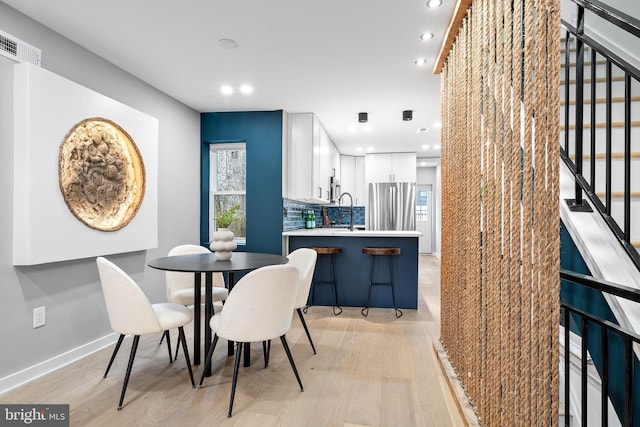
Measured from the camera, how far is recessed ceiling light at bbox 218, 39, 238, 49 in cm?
278

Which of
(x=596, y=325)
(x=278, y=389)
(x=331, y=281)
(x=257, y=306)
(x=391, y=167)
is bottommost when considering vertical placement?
(x=278, y=389)

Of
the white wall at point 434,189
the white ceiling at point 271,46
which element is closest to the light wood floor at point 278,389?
the white ceiling at point 271,46

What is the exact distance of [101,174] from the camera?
306 cm

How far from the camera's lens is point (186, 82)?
3.62 m

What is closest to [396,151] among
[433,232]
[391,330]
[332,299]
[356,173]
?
[356,173]

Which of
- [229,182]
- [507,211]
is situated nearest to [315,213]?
[229,182]

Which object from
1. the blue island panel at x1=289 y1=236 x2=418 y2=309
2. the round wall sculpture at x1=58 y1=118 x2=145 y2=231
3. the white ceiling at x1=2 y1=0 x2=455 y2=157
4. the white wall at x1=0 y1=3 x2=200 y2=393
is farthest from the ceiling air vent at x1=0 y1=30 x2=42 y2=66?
the blue island panel at x1=289 y1=236 x2=418 y2=309

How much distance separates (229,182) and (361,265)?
2.09m

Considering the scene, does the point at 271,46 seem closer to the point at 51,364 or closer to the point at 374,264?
the point at 374,264

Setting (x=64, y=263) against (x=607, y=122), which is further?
(x=64, y=263)

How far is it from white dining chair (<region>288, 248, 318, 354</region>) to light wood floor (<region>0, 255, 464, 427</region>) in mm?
380

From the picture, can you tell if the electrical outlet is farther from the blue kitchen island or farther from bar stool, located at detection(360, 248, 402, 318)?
bar stool, located at detection(360, 248, 402, 318)

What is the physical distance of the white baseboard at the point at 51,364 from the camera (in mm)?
2332

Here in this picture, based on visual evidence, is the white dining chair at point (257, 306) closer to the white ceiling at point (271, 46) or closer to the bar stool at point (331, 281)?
the white ceiling at point (271, 46)
